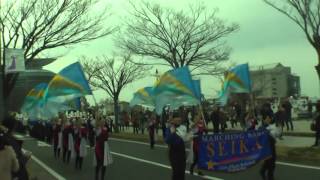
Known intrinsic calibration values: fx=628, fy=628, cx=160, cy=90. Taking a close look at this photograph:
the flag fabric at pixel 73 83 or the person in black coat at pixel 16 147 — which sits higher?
the flag fabric at pixel 73 83

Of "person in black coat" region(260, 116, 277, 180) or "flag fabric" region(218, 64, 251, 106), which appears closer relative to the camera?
"person in black coat" region(260, 116, 277, 180)

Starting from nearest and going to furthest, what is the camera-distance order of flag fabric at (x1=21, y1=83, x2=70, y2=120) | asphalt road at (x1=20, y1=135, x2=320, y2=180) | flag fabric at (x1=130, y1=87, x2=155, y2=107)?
asphalt road at (x1=20, y1=135, x2=320, y2=180)
flag fabric at (x1=21, y1=83, x2=70, y2=120)
flag fabric at (x1=130, y1=87, x2=155, y2=107)

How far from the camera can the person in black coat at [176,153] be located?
12.1 meters

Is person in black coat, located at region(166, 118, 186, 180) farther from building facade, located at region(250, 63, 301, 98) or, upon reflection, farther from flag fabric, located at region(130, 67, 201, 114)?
building facade, located at region(250, 63, 301, 98)

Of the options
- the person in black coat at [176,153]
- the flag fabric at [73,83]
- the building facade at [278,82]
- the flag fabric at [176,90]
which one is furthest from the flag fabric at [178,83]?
the building facade at [278,82]

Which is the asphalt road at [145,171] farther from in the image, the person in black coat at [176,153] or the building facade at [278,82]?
the building facade at [278,82]

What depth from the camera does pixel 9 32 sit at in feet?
71.6

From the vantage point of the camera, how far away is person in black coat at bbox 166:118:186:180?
1205cm

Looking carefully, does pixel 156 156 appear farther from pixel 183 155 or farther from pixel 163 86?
pixel 183 155

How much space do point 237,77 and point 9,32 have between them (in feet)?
27.6

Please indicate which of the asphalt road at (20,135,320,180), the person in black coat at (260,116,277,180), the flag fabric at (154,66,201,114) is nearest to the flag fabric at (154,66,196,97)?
the flag fabric at (154,66,201,114)

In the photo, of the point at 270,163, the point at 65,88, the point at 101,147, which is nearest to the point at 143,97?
the point at 65,88

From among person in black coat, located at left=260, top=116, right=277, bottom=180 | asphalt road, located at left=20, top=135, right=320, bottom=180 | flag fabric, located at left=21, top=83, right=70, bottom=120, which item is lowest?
asphalt road, located at left=20, top=135, right=320, bottom=180

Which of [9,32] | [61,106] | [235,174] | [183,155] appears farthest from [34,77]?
[183,155]
